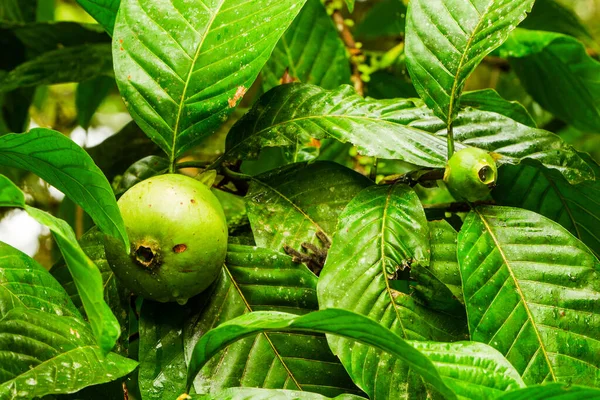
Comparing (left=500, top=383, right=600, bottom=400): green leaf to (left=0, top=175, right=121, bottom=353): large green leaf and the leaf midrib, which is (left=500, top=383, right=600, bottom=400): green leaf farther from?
the leaf midrib

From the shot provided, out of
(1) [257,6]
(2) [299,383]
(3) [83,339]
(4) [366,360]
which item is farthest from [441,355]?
(1) [257,6]

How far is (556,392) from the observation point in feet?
2.06

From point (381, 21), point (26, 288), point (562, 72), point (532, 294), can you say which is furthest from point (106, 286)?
point (381, 21)

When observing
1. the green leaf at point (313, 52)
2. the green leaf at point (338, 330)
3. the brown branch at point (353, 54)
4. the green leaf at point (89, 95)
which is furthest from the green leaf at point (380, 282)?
the green leaf at point (89, 95)

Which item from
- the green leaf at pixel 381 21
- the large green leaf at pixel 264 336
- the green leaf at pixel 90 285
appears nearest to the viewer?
the green leaf at pixel 90 285

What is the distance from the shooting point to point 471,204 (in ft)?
3.14

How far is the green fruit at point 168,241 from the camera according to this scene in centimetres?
82

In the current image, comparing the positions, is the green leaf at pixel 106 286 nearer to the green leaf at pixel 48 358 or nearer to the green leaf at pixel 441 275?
the green leaf at pixel 48 358

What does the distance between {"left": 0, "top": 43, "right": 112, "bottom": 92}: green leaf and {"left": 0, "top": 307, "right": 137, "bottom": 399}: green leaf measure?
90 centimetres

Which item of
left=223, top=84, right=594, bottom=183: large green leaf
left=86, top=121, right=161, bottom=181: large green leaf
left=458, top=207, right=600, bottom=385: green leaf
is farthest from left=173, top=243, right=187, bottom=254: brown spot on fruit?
left=86, top=121, right=161, bottom=181: large green leaf

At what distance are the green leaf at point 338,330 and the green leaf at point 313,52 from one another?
80cm

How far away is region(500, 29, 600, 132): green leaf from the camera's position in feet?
4.93

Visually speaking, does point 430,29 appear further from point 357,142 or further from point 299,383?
point 299,383

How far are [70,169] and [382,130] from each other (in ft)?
1.43
